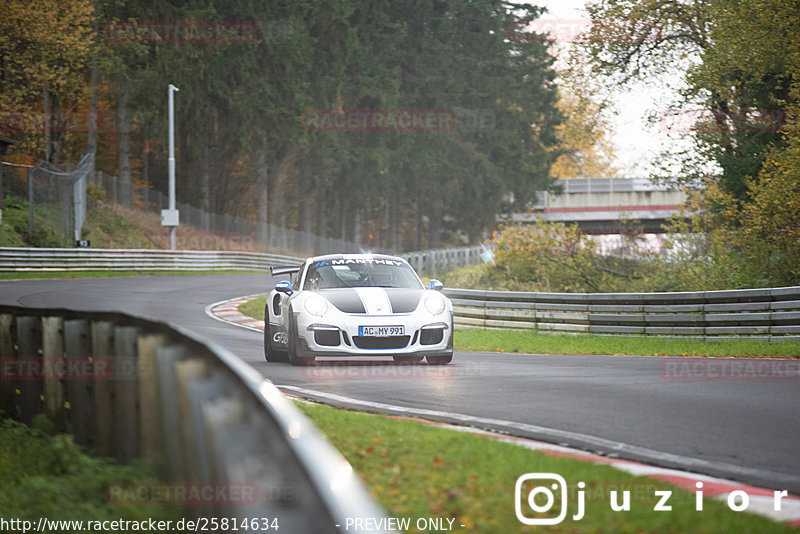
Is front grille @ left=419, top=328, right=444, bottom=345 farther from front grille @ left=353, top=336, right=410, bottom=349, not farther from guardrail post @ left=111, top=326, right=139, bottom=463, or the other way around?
guardrail post @ left=111, top=326, right=139, bottom=463

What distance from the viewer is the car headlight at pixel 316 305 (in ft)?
42.1

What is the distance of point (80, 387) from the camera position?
7562mm

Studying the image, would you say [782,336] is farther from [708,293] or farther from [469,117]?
[469,117]

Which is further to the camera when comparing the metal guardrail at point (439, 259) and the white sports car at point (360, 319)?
the metal guardrail at point (439, 259)

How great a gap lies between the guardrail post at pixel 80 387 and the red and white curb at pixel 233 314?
1295 centimetres

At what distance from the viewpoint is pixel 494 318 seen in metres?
21.9

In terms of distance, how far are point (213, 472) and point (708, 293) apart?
1528cm

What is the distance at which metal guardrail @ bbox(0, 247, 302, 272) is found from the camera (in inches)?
1357

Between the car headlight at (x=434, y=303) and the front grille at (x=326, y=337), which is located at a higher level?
the car headlight at (x=434, y=303)

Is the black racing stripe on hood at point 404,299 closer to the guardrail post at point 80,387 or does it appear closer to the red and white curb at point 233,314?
the guardrail post at point 80,387

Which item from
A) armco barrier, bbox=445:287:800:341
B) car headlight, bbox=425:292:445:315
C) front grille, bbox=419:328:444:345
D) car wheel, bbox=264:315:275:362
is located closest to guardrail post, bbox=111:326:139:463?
front grille, bbox=419:328:444:345

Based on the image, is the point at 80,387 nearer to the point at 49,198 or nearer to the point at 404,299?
the point at 404,299

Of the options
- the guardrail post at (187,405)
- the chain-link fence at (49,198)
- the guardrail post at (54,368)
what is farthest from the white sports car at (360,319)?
the chain-link fence at (49,198)

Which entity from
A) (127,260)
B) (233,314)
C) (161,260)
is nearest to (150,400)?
(233,314)
